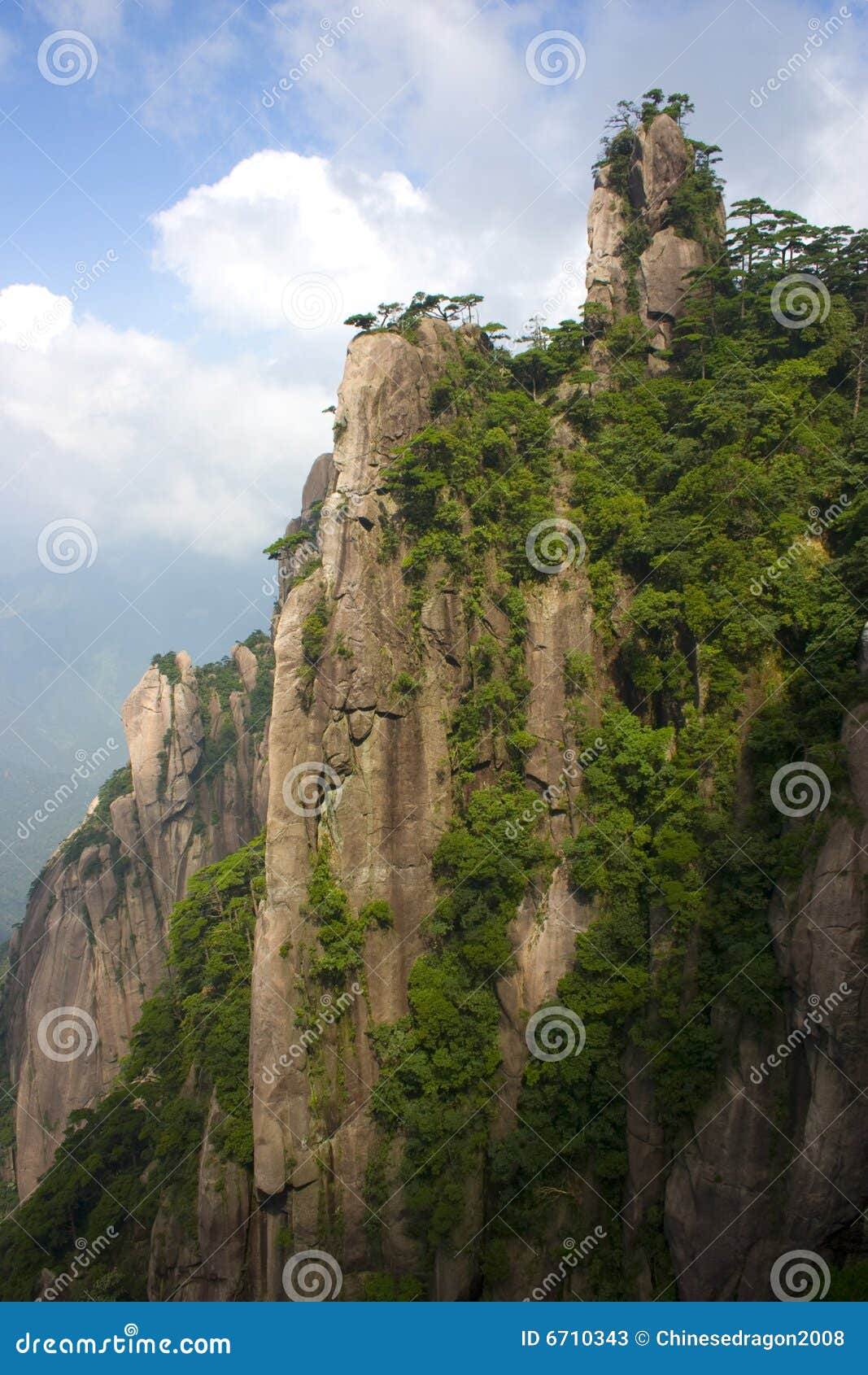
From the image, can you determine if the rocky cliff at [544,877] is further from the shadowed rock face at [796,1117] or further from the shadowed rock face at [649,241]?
the shadowed rock face at [649,241]

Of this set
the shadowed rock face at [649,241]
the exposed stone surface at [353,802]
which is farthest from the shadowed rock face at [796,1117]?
the shadowed rock face at [649,241]

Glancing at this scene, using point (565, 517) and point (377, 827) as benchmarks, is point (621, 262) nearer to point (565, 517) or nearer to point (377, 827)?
point (565, 517)

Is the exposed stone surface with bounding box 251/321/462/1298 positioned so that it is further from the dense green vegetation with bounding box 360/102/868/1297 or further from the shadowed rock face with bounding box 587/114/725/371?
the shadowed rock face with bounding box 587/114/725/371

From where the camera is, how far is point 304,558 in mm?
32469

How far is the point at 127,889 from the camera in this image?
51594mm

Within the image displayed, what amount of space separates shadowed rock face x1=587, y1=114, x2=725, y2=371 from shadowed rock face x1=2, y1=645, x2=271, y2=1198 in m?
31.6

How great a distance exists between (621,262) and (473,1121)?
1379 inches

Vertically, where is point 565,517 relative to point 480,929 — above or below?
above

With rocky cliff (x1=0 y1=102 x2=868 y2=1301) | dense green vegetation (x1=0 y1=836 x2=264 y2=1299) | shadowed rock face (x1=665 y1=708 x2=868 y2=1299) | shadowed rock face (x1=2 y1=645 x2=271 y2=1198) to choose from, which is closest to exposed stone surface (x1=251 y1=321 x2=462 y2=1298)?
rocky cliff (x1=0 y1=102 x2=868 y2=1301)

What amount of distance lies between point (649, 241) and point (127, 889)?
4770cm

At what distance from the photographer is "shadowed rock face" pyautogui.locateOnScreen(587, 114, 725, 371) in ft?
112

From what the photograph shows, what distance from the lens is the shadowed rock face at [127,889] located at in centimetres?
4831

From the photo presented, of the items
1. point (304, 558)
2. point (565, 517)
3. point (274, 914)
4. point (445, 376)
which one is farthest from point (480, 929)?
point (445, 376)

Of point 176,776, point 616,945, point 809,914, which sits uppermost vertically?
point 809,914
